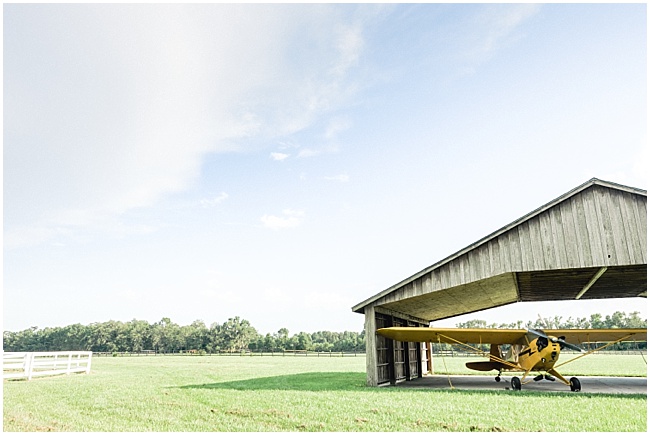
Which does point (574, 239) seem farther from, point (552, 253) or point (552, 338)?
point (552, 338)

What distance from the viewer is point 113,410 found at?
855 cm

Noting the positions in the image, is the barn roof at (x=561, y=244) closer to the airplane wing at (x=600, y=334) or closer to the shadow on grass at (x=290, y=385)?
the airplane wing at (x=600, y=334)

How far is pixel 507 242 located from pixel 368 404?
18.1 feet

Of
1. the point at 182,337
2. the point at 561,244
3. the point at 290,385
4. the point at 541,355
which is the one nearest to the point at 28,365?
the point at 290,385

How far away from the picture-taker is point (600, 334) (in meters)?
13.8

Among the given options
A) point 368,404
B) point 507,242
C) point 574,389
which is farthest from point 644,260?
point 368,404

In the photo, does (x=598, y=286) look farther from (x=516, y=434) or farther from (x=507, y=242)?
(x=516, y=434)

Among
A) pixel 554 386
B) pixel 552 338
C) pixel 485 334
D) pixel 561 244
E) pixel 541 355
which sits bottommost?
pixel 554 386

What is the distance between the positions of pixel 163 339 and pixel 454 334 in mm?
89468

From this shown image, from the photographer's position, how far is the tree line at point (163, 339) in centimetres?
8425

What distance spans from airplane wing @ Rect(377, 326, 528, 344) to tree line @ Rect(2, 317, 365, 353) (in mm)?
68486

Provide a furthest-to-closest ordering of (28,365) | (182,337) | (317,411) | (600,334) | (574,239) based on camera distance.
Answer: (182,337)
(28,365)
(600,334)
(574,239)
(317,411)

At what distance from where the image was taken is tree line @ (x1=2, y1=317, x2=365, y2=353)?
A: 84.2 meters

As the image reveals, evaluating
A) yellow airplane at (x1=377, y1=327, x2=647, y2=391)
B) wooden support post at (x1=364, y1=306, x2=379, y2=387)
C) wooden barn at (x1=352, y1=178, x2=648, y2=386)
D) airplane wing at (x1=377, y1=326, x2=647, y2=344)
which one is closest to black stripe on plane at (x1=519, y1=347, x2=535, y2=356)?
yellow airplane at (x1=377, y1=327, x2=647, y2=391)
